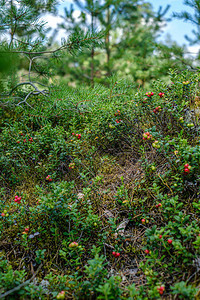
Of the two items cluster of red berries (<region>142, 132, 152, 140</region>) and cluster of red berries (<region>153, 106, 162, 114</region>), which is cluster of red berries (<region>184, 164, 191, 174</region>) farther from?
cluster of red berries (<region>153, 106, 162, 114</region>)

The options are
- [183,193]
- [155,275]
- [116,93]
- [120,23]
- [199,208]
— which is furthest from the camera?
[120,23]

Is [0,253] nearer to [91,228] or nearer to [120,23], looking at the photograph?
[91,228]

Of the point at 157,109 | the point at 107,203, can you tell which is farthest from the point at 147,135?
the point at 107,203

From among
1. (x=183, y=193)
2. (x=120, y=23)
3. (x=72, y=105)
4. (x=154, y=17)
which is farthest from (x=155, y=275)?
(x=154, y=17)

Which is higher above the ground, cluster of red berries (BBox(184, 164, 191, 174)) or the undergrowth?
cluster of red berries (BBox(184, 164, 191, 174))

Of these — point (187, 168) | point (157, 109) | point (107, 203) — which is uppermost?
point (157, 109)

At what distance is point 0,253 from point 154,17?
858 centimetres

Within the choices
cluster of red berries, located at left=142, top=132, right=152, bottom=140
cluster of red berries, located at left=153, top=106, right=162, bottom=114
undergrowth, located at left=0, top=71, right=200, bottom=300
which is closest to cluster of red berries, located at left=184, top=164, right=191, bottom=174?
undergrowth, located at left=0, top=71, right=200, bottom=300

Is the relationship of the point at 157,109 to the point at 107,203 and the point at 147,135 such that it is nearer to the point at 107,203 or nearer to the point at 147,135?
the point at 147,135

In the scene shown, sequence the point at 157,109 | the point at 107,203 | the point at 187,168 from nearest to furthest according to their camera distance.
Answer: the point at 187,168 → the point at 107,203 → the point at 157,109

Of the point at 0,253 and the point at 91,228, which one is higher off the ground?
the point at 91,228

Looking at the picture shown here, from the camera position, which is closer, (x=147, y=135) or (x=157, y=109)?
(x=147, y=135)

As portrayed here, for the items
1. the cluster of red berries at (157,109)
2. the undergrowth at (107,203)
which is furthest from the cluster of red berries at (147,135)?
the cluster of red berries at (157,109)

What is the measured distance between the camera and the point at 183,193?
1803 mm
